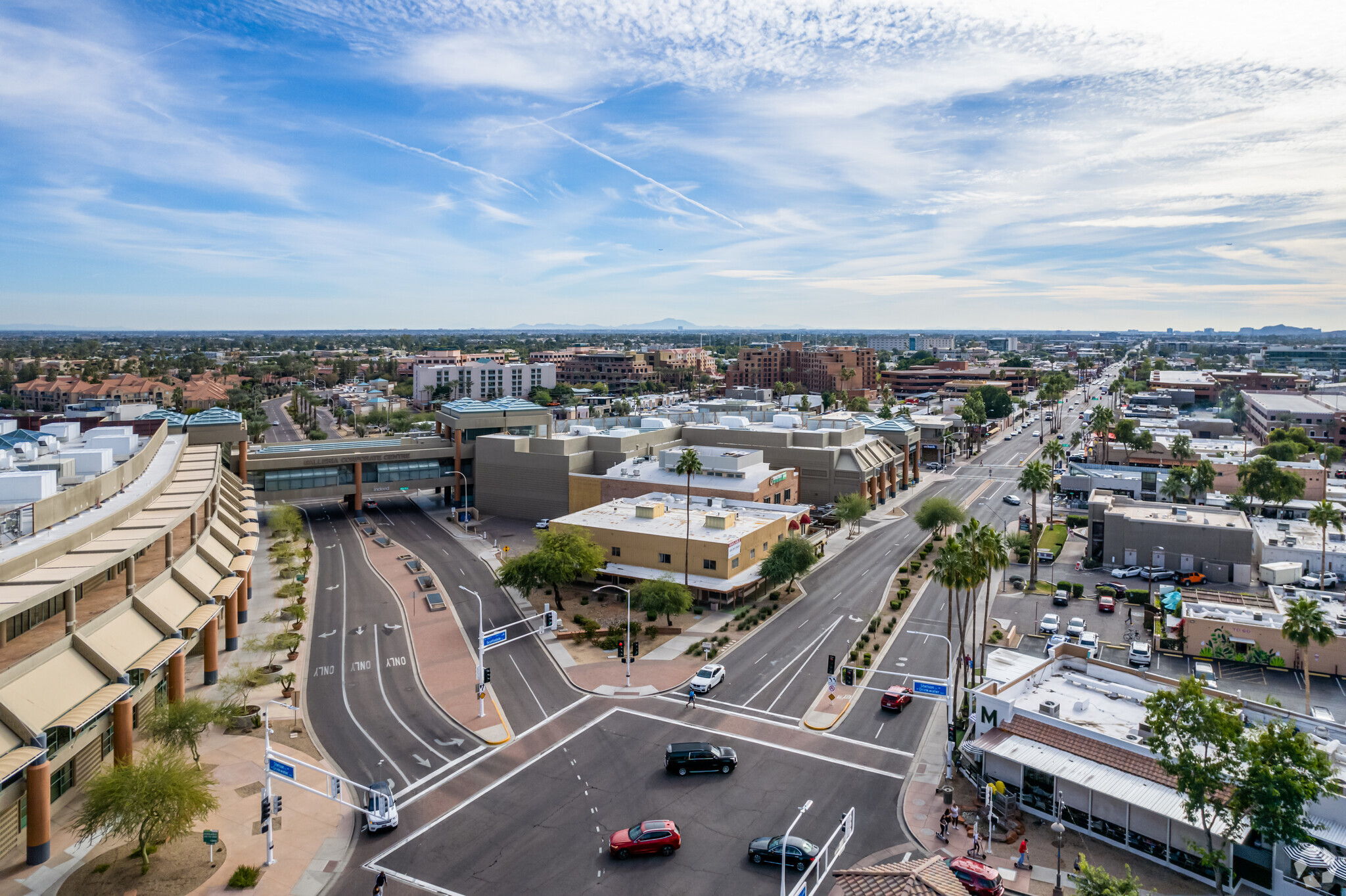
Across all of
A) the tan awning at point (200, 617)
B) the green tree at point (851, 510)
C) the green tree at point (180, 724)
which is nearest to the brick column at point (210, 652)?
the tan awning at point (200, 617)

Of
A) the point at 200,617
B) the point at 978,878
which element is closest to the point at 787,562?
the point at 978,878

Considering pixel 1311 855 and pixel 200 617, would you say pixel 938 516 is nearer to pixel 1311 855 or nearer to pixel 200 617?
pixel 1311 855

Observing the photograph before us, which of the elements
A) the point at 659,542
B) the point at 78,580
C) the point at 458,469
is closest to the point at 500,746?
the point at 78,580

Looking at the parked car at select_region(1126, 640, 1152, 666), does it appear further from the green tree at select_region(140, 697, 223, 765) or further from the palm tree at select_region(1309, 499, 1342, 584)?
the green tree at select_region(140, 697, 223, 765)

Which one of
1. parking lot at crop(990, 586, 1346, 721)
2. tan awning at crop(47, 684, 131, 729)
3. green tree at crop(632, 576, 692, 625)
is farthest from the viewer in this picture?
green tree at crop(632, 576, 692, 625)

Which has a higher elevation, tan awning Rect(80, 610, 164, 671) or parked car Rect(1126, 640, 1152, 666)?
tan awning Rect(80, 610, 164, 671)

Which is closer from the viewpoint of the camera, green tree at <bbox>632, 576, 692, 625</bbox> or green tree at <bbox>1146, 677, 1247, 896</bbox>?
green tree at <bbox>1146, 677, 1247, 896</bbox>

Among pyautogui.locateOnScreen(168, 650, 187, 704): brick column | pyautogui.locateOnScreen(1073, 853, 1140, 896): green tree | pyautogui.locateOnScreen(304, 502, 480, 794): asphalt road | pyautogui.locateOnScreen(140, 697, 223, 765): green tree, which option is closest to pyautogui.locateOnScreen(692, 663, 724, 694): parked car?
pyautogui.locateOnScreen(304, 502, 480, 794): asphalt road
